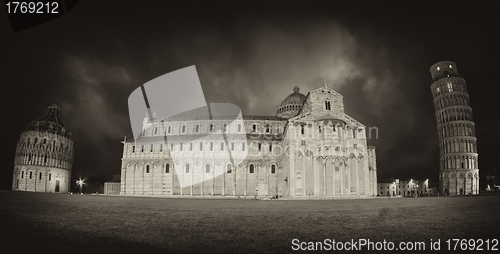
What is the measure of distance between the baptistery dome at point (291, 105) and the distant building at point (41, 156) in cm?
4720

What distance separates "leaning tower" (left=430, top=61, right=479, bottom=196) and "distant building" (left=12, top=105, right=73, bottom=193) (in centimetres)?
8306

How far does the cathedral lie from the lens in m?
43.9

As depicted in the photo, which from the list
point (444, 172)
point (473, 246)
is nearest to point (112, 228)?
point (473, 246)

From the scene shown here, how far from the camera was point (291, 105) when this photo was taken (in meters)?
64.5

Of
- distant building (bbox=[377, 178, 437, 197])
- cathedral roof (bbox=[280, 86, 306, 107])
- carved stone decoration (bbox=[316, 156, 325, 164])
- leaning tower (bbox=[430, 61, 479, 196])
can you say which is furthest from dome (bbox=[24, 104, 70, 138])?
distant building (bbox=[377, 178, 437, 197])

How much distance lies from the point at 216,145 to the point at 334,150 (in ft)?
71.0

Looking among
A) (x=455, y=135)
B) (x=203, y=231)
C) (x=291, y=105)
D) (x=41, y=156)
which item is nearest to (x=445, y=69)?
(x=455, y=135)

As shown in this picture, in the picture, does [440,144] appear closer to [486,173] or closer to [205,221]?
[486,173]

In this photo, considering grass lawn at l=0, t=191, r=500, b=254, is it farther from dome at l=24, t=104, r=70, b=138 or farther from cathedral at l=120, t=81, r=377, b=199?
dome at l=24, t=104, r=70, b=138

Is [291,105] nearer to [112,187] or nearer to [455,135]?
[455,135]

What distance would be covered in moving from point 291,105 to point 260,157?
17.1m

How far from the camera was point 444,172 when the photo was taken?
6450cm

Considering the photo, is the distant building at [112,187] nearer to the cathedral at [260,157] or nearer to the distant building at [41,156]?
the distant building at [41,156]

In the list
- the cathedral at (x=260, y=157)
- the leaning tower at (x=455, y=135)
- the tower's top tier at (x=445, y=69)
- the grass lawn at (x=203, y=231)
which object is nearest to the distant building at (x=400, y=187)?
the leaning tower at (x=455, y=135)
